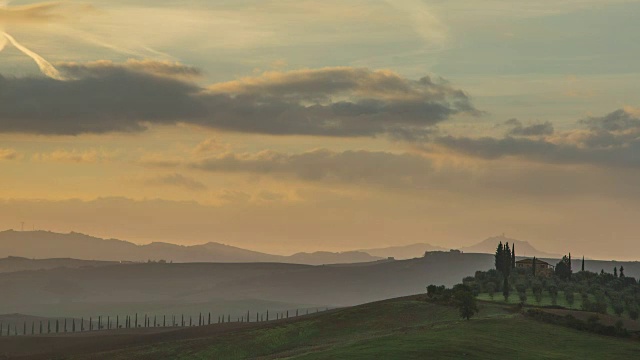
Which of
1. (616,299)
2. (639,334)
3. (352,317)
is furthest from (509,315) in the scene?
(616,299)

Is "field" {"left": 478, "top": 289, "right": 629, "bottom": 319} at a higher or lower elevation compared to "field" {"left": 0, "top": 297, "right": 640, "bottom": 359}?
higher

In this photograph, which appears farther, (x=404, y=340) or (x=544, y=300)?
(x=544, y=300)

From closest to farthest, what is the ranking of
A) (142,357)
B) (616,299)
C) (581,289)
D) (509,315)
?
(509,315) → (142,357) → (616,299) → (581,289)

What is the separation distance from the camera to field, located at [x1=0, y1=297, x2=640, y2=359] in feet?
360

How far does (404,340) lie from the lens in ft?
377

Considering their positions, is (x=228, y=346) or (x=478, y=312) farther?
(x=228, y=346)

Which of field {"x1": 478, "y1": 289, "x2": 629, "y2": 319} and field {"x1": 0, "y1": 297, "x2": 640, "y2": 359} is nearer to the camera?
field {"x1": 0, "y1": 297, "x2": 640, "y2": 359}

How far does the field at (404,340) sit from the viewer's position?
360ft

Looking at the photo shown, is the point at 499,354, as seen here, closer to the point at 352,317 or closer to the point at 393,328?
the point at 393,328

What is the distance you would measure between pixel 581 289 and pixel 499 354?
92.9m

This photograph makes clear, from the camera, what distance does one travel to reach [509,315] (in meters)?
142

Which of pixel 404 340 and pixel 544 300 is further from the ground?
pixel 544 300

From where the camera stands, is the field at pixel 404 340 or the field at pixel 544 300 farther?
the field at pixel 544 300

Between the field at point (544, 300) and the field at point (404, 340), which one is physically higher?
the field at point (544, 300)
